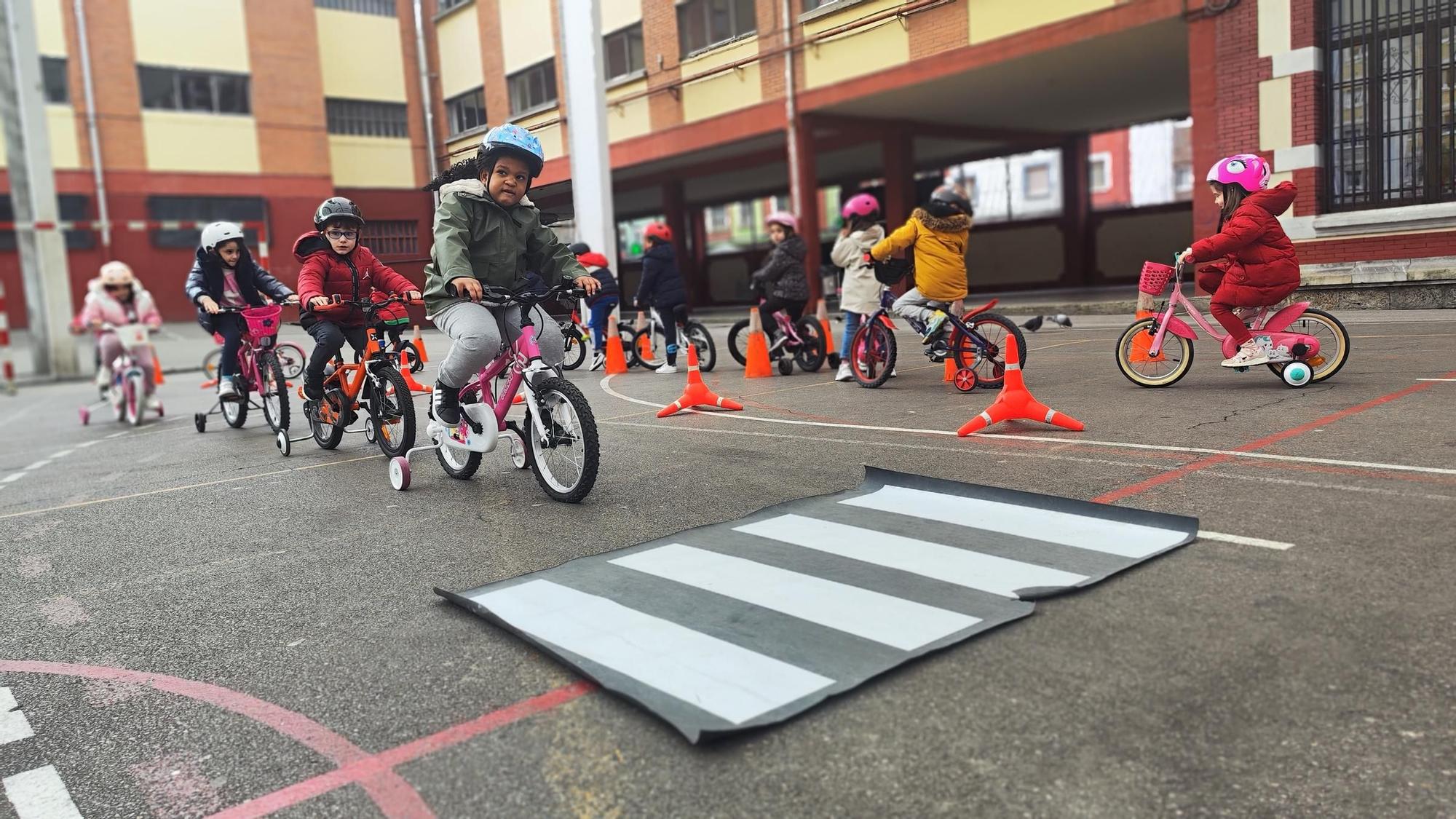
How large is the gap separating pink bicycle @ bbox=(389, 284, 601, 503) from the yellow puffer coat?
4.10m

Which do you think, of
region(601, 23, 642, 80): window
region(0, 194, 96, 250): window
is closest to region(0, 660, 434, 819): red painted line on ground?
region(601, 23, 642, 80): window

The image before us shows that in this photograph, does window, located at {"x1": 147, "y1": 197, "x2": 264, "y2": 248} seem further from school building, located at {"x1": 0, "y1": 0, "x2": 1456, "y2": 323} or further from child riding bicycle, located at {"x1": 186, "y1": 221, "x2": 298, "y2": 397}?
child riding bicycle, located at {"x1": 186, "y1": 221, "x2": 298, "y2": 397}

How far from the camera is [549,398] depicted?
5688 millimetres

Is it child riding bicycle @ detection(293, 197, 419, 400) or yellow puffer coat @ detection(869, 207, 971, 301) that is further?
yellow puffer coat @ detection(869, 207, 971, 301)

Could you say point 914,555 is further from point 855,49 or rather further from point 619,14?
point 619,14

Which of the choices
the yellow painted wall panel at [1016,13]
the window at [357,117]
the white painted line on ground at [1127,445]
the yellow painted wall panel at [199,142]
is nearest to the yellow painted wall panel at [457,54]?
the window at [357,117]

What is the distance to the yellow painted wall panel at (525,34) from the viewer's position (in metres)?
14.5

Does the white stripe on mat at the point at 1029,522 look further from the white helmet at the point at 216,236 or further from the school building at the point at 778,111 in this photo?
the white helmet at the point at 216,236

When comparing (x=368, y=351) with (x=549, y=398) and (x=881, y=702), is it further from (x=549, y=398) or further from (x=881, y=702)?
(x=881, y=702)

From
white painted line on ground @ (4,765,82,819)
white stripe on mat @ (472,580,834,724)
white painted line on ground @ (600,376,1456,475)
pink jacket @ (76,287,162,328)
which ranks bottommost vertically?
white painted line on ground @ (4,765,82,819)

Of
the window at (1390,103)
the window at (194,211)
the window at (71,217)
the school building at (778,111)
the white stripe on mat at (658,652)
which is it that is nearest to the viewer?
the white stripe on mat at (658,652)

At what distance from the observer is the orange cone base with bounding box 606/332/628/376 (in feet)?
45.0

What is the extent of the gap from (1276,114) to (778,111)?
10.4 meters

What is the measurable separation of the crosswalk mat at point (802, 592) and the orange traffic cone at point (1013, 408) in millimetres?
Answer: 1861
